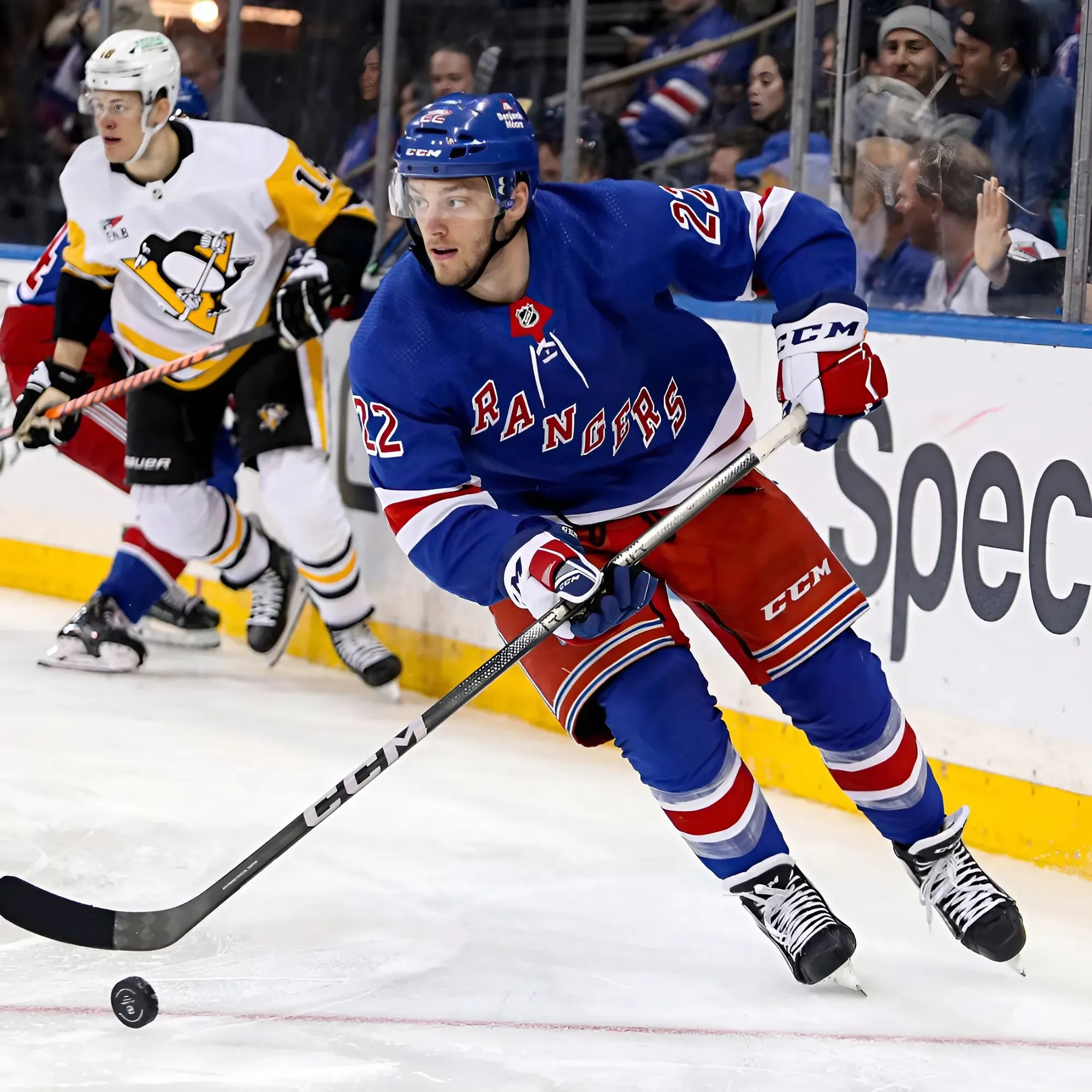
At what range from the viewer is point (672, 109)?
152 inches

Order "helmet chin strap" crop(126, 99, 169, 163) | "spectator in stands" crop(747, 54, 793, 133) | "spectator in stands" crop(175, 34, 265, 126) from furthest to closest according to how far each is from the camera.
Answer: "spectator in stands" crop(175, 34, 265, 126) < "helmet chin strap" crop(126, 99, 169, 163) < "spectator in stands" crop(747, 54, 793, 133)

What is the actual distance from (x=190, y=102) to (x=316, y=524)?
1207 millimetres

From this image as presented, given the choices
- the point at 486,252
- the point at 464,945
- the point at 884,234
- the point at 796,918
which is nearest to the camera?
the point at 486,252

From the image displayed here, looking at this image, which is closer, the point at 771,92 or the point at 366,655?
the point at 771,92

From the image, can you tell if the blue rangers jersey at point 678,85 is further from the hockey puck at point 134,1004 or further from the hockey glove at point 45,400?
the hockey puck at point 134,1004

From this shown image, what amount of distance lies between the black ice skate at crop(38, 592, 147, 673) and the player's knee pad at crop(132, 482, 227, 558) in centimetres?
25

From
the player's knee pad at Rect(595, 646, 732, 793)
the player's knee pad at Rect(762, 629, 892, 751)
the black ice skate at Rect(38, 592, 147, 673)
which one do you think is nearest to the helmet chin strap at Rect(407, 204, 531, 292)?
the player's knee pad at Rect(595, 646, 732, 793)

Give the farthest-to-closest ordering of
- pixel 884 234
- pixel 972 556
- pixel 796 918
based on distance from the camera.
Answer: pixel 884 234 < pixel 972 556 < pixel 796 918

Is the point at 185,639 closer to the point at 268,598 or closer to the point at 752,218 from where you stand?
the point at 268,598

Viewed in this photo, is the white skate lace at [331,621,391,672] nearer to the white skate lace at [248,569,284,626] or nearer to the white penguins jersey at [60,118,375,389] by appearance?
the white skate lace at [248,569,284,626]

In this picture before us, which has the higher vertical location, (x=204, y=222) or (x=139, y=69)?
(x=139, y=69)

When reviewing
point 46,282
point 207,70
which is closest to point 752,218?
point 46,282

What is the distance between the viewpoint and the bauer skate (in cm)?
407

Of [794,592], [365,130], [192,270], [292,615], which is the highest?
[365,130]
